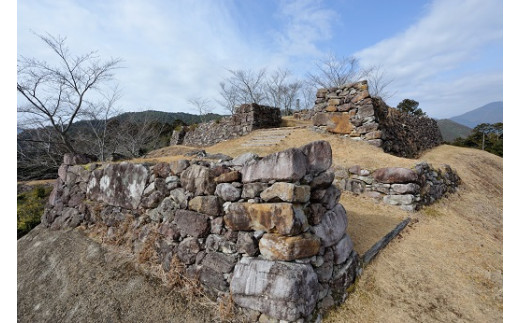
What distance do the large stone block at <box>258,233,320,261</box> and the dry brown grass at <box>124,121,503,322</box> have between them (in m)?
0.77

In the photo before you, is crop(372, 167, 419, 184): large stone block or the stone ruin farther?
the stone ruin

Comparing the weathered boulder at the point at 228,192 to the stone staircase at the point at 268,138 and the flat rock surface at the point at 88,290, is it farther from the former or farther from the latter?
the stone staircase at the point at 268,138

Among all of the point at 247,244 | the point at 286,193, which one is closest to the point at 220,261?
the point at 247,244

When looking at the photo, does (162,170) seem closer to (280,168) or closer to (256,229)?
(256,229)

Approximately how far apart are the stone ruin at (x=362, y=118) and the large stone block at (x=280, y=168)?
6.59 m

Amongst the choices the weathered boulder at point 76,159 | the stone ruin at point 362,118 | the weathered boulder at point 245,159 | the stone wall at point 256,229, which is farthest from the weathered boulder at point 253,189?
the stone ruin at point 362,118

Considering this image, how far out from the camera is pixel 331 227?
2770 millimetres

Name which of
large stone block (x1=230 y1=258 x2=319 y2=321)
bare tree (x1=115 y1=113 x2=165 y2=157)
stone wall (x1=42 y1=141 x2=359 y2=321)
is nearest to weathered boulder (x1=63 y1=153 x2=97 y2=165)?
stone wall (x1=42 y1=141 x2=359 y2=321)

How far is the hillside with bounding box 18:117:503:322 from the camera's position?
2668mm

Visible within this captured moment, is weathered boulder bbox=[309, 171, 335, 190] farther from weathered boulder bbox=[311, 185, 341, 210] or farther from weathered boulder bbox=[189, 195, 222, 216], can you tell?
weathered boulder bbox=[189, 195, 222, 216]

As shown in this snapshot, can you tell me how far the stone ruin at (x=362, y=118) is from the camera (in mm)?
8281

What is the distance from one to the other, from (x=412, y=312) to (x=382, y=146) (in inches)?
256

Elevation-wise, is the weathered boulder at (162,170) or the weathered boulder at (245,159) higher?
the weathered boulder at (245,159)

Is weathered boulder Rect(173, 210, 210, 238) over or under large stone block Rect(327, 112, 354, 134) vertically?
under
